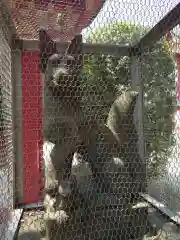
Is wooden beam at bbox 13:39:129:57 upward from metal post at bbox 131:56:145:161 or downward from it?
upward

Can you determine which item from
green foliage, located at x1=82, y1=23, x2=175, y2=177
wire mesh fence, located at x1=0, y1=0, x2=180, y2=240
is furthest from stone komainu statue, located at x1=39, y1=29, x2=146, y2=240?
green foliage, located at x1=82, y1=23, x2=175, y2=177

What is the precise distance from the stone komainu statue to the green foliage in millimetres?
157

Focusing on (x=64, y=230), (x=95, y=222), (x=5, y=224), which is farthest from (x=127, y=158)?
(x=5, y=224)

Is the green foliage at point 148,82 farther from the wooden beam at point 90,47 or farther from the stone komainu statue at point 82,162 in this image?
the stone komainu statue at point 82,162

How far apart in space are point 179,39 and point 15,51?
79 centimetres

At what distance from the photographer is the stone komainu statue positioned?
3.30 ft

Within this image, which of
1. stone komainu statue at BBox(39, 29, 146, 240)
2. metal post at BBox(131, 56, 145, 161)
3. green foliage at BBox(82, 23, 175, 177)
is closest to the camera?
stone komainu statue at BBox(39, 29, 146, 240)

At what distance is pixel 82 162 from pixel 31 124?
425mm

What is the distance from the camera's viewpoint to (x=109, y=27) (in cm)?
118

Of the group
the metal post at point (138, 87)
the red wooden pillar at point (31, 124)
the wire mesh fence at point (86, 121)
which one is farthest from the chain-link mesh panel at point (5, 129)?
the metal post at point (138, 87)

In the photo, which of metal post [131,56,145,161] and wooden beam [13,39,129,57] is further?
metal post [131,56,145,161]

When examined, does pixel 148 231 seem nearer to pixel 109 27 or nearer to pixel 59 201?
pixel 59 201

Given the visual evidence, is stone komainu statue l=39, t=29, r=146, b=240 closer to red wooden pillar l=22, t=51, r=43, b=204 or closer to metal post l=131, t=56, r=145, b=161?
metal post l=131, t=56, r=145, b=161

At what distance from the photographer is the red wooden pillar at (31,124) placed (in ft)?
4.67
